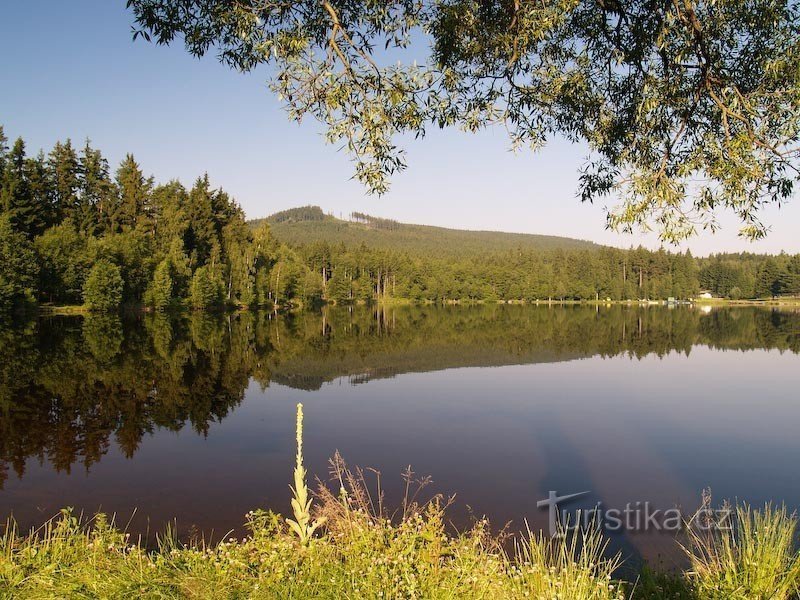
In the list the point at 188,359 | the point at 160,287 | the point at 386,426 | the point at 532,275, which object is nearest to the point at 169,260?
the point at 160,287

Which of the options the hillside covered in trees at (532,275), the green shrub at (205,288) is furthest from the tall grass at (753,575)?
the hillside covered in trees at (532,275)

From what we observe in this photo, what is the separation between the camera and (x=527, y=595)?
4777 mm

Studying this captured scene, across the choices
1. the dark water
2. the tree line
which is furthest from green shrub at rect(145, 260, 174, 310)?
the dark water

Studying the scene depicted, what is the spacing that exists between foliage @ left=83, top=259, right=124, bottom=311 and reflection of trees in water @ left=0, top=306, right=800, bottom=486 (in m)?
3.28

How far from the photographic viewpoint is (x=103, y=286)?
51500mm

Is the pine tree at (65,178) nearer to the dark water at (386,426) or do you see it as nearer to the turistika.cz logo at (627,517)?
the dark water at (386,426)

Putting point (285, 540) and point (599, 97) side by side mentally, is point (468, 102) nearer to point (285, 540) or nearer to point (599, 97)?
point (599, 97)

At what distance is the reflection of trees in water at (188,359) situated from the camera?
14.2 m

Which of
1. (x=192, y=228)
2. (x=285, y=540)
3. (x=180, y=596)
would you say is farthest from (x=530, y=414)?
(x=192, y=228)

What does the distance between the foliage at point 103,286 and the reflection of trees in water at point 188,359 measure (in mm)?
3278

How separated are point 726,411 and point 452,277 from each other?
356 feet

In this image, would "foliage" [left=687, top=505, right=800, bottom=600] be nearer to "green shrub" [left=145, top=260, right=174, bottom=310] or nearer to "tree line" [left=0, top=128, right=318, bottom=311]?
"tree line" [left=0, top=128, right=318, bottom=311]

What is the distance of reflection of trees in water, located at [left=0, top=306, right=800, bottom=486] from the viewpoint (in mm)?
14219

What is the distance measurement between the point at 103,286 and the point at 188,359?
31.2 meters
